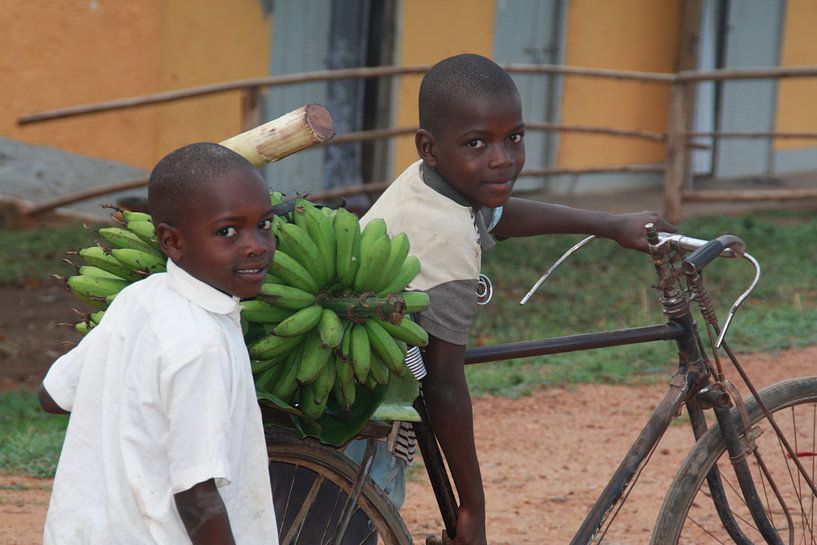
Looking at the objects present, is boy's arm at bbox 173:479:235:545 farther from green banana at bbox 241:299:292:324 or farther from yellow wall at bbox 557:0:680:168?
yellow wall at bbox 557:0:680:168

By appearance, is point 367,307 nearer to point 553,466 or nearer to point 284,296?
point 284,296

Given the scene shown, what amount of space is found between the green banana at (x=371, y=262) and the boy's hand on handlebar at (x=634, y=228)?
0.77 m

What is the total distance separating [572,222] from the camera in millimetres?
3000

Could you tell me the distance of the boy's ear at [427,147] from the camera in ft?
8.66

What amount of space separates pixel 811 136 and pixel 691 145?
3.96 feet

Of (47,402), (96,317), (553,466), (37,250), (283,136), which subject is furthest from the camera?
(37,250)

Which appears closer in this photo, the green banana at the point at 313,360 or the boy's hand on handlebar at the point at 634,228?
the green banana at the point at 313,360

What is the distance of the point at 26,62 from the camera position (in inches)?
332

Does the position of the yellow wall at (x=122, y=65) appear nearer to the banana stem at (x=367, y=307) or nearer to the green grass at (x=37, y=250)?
the green grass at (x=37, y=250)

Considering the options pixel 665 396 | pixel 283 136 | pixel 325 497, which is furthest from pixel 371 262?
pixel 665 396

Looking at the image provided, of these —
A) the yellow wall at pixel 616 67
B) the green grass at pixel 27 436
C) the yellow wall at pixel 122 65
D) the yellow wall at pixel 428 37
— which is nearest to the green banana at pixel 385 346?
the green grass at pixel 27 436

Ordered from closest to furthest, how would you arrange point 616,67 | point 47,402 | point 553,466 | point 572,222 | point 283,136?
1. point 47,402
2. point 283,136
3. point 572,222
4. point 553,466
5. point 616,67

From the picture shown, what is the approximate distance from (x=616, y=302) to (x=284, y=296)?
18.1 feet

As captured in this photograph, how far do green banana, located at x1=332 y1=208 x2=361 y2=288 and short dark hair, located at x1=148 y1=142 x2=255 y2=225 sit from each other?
31 centimetres
